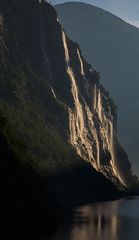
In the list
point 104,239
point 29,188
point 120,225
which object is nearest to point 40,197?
point 29,188

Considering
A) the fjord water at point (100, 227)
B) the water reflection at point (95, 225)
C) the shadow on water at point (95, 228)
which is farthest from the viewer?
the water reflection at point (95, 225)

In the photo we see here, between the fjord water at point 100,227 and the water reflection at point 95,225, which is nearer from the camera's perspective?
the fjord water at point 100,227

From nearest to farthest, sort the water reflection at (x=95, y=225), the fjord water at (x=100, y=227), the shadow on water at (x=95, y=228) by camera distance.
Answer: the shadow on water at (x=95, y=228) → the fjord water at (x=100, y=227) → the water reflection at (x=95, y=225)

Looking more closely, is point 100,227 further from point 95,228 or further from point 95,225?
point 95,228

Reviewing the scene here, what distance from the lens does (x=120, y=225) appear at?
15438cm

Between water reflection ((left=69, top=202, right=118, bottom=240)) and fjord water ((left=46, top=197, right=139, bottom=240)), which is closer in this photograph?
fjord water ((left=46, top=197, right=139, bottom=240))

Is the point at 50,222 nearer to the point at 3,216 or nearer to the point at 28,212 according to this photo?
the point at 28,212

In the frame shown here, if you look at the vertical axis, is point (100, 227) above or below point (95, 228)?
below

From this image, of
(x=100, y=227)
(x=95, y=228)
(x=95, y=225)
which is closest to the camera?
(x=95, y=228)

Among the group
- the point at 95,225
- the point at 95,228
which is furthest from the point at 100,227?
the point at 95,228

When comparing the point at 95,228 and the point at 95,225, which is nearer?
the point at 95,228

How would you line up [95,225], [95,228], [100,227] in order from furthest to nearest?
[95,225]
[100,227]
[95,228]

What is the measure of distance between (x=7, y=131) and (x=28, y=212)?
23.3m

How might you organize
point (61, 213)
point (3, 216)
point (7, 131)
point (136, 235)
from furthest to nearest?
1. point (61, 213)
2. point (7, 131)
3. point (136, 235)
4. point (3, 216)
